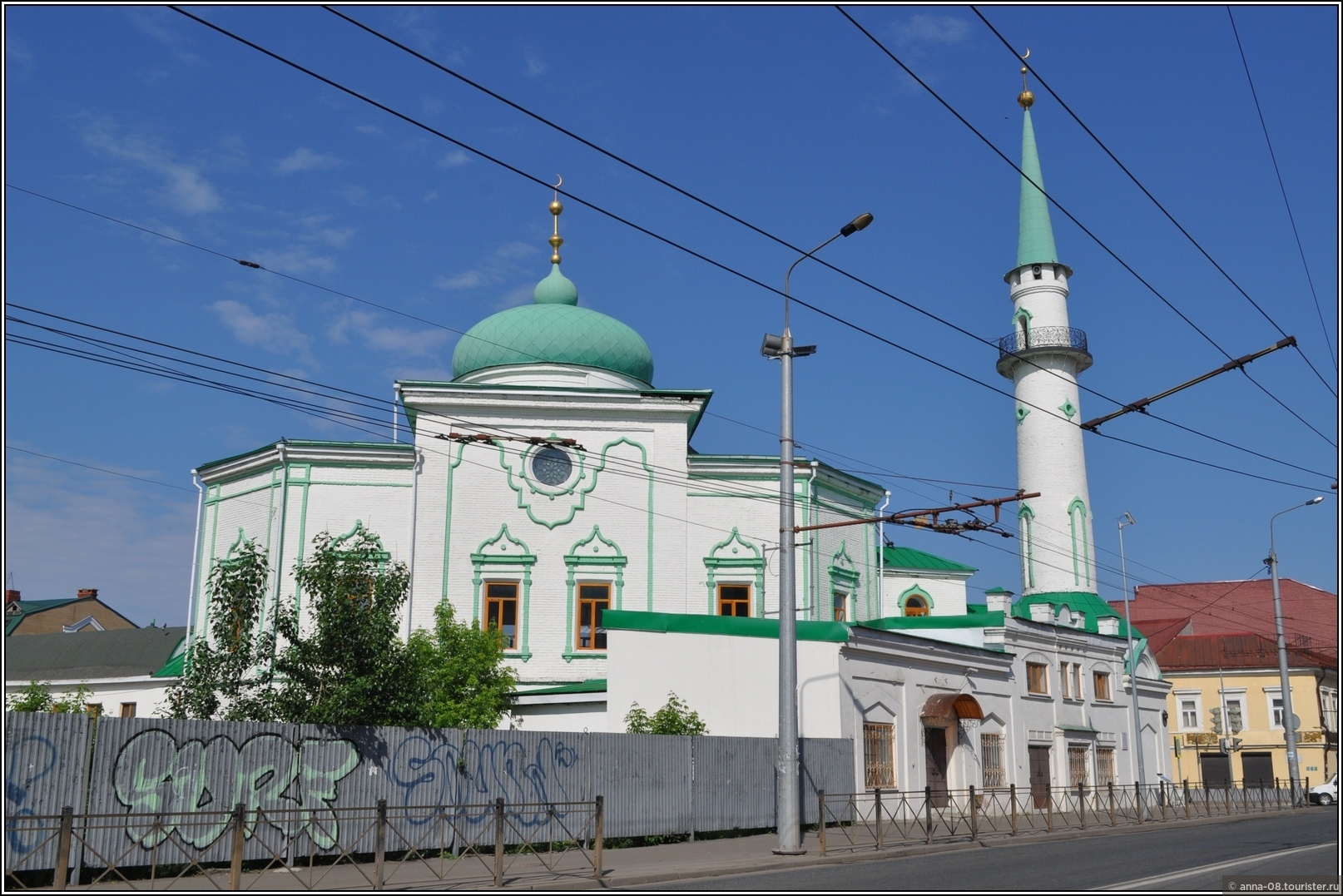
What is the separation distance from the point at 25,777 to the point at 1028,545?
33306mm

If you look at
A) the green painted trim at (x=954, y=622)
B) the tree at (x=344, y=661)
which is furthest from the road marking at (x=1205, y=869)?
the green painted trim at (x=954, y=622)

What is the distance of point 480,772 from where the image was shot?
18.6 meters

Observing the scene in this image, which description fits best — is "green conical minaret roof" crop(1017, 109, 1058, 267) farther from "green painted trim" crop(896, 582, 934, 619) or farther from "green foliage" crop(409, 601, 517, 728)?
"green foliage" crop(409, 601, 517, 728)

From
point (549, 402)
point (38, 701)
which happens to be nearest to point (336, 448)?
point (549, 402)

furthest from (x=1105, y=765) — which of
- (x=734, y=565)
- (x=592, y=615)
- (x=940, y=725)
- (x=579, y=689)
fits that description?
(x=579, y=689)

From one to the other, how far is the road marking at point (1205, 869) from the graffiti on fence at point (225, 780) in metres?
9.39

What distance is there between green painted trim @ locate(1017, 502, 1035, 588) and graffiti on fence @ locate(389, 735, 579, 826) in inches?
984

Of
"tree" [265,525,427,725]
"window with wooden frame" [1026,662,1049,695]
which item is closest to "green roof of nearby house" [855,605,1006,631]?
"window with wooden frame" [1026,662,1049,695]

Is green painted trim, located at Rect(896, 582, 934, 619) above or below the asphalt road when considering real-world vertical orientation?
above

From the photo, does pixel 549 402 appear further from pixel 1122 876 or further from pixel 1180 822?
pixel 1122 876

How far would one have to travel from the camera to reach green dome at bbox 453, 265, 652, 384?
1357 inches

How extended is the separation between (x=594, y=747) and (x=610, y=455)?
1257cm

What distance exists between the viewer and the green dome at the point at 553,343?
3447 cm

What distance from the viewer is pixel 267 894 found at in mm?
13141
